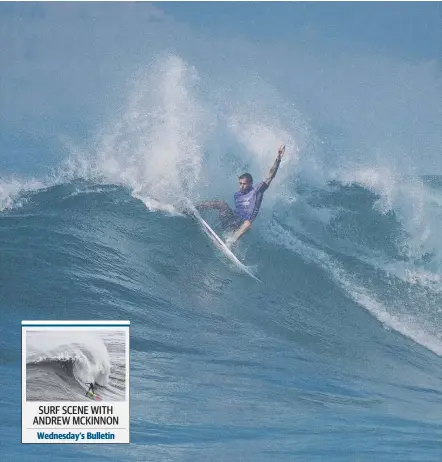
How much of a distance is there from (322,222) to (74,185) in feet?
6.62

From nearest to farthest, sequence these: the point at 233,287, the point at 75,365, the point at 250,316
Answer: the point at 75,365, the point at 250,316, the point at 233,287

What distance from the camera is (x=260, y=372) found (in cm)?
445

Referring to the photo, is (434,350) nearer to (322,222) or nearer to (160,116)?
(322,222)

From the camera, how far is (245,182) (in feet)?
15.6

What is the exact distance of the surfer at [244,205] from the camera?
4734 millimetres

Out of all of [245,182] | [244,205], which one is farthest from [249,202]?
[245,182]

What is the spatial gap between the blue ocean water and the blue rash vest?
0.09 m

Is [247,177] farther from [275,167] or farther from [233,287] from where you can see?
[233,287]

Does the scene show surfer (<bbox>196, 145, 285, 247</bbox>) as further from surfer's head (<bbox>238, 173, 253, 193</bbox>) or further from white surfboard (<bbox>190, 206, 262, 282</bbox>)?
white surfboard (<bbox>190, 206, 262, 282</bbox>)

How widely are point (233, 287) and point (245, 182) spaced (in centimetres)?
78

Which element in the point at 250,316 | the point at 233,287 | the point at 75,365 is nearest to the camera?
the point at 75,365

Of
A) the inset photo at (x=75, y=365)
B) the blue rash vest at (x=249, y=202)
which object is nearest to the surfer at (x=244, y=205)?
the blue rash vest at (x=249, y=202)

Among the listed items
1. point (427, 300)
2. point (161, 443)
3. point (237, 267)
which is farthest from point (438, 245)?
point (161, 443)

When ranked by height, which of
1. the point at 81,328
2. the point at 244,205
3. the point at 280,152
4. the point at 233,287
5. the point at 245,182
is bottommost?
the point at 81,328
